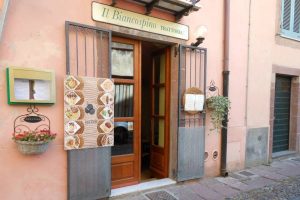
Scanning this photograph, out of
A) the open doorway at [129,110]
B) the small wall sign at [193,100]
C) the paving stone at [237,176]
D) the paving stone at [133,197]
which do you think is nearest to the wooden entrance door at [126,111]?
the open doorway at [129,110]

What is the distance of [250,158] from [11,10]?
531 centimetres

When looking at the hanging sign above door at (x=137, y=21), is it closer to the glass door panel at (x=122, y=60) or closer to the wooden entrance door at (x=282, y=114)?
the glass door panel at (x=122, y=60)

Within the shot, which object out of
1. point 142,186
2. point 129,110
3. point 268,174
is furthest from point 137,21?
point 268,174

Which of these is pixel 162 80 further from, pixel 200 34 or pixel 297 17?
pixel 297 17

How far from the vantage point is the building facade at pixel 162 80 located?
289cm

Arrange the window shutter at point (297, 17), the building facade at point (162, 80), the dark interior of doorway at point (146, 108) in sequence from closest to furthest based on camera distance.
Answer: the building facade at point (162, 80) < the dark interior of doorway at point (146, 108) < the window shutter at point (297, 17)

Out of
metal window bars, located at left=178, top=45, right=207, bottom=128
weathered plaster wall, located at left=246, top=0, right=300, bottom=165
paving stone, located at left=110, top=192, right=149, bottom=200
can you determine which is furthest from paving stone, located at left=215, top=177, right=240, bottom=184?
paving stone, located at left=110, top=192, right=149, bottom=200

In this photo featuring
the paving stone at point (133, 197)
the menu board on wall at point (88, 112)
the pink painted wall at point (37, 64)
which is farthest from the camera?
the paving stone at point (133, 197)

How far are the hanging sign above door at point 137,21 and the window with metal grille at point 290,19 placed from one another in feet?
11.0

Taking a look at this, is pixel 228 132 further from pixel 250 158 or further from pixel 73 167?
pixel 73 167

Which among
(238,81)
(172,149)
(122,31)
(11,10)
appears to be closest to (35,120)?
(11,10)

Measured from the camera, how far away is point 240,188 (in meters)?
4.18

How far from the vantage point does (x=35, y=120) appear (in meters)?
2.92

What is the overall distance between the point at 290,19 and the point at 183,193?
5322 mm
